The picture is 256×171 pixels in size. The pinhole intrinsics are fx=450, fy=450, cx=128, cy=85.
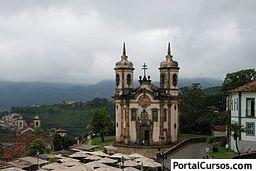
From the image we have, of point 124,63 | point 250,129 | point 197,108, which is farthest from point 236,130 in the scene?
point 197,108

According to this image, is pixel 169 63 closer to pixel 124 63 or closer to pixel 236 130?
pixel 124 63

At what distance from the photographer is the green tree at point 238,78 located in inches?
2265

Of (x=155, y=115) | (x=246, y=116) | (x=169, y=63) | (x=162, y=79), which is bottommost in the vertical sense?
(x=155, y=115)

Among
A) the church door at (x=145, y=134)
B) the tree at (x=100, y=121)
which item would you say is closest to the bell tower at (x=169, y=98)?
the church door at (x=145, y=134)

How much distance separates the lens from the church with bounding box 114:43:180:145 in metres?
52.2

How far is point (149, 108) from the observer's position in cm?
5238

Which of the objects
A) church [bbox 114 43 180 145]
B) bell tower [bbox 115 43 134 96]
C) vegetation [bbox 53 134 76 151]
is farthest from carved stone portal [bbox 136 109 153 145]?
vegetation [bbox 53 134 76 151]

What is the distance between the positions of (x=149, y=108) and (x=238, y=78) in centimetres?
1367

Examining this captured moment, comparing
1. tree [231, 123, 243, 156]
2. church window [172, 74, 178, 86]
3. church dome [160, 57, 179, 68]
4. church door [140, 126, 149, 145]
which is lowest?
church door [140, 126, 149, 145]

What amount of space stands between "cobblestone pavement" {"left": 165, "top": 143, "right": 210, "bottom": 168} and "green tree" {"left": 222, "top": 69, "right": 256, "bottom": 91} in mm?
11143

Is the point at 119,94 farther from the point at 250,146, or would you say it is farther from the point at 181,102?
the point at 250,146

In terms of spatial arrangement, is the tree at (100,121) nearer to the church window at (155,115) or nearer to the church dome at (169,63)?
the church window at (155,115)

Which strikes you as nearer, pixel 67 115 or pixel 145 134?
pixel 145 134

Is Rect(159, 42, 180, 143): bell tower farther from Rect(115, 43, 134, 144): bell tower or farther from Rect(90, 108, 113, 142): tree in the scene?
Rect(90, 108, 113, 142): tree
